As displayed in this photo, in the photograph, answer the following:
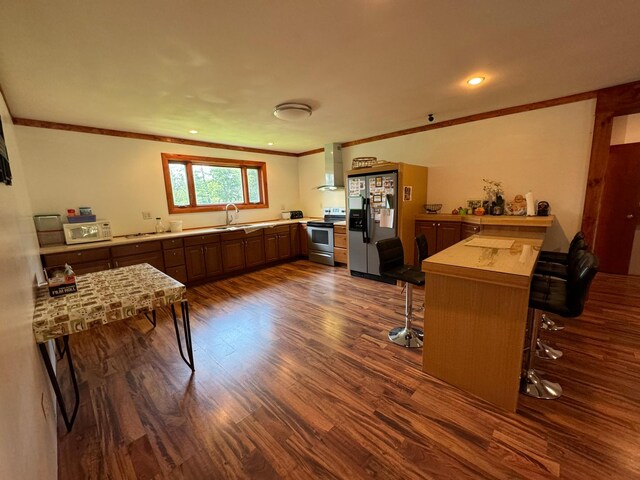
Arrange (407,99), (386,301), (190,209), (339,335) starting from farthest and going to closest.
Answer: (190,209) < (386,301) < (407,99) < (339,335)

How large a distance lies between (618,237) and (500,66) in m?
3.37

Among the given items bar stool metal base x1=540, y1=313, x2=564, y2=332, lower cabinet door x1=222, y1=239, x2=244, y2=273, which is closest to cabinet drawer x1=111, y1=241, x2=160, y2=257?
lower cabinet door x1=222, y1=239, x2=244, y2=273

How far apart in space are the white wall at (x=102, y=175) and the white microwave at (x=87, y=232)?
0.43 metres

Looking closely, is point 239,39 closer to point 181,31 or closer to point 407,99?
point 181,31

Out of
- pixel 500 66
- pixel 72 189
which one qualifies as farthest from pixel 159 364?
pixel 500 66

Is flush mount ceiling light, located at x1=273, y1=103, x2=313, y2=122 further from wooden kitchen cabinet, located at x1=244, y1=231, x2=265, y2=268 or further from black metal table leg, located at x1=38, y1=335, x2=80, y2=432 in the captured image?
black metal table leg, located at x1=38, y1=335, x2=80, y2=432

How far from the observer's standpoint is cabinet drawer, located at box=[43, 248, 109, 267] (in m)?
3.01

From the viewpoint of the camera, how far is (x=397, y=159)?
470 cm

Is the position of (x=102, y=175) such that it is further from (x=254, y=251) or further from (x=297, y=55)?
(x=297, y=55)

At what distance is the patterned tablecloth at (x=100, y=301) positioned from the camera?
1481 mm

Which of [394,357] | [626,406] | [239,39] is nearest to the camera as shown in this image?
[626,406]

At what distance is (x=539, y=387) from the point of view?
1787 mm

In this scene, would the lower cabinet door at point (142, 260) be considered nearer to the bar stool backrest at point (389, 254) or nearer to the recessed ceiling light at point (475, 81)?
the bar stool backrest at point (389, 254)

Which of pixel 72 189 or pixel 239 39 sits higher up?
pixel 239 39
